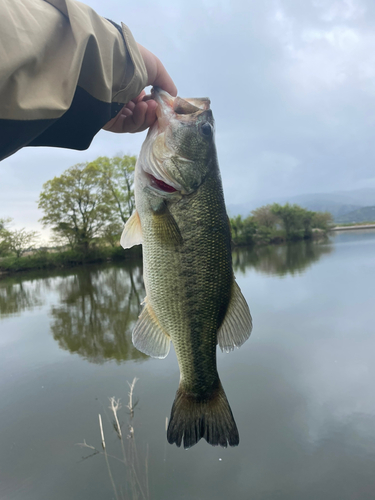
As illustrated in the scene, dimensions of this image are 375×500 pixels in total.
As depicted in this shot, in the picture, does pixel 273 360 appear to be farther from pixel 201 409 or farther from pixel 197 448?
pixel 201 409

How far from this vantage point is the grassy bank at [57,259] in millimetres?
32844

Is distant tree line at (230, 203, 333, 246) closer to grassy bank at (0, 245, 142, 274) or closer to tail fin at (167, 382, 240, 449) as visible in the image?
grassy bank at (0, 245, 142, 274)

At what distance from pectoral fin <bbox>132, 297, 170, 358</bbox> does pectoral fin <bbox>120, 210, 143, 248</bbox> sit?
36 centimetres

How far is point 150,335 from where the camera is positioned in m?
1.72

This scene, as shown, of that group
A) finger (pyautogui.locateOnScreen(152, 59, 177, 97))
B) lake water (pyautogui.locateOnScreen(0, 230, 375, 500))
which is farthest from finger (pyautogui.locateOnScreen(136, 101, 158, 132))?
lake water (pyautogui.locateOnScreen(0, 230, 375, 500))

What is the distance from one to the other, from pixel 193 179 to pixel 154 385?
25.5 feet

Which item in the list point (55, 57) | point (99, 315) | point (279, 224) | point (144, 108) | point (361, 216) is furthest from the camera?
point (361, 216)

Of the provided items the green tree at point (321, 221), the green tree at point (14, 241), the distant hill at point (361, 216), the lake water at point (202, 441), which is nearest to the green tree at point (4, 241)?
the green tree at point (14, 241)

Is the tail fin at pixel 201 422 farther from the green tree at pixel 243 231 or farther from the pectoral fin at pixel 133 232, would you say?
the green tree at pixel 243 231

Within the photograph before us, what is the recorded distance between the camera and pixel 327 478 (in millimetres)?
5137

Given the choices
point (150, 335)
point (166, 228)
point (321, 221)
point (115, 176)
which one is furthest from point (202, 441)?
point (321, 221)

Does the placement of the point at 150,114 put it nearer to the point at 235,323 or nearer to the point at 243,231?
the point at 235,323

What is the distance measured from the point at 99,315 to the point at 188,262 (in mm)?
15484

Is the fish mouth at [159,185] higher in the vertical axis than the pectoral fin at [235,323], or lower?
higher
